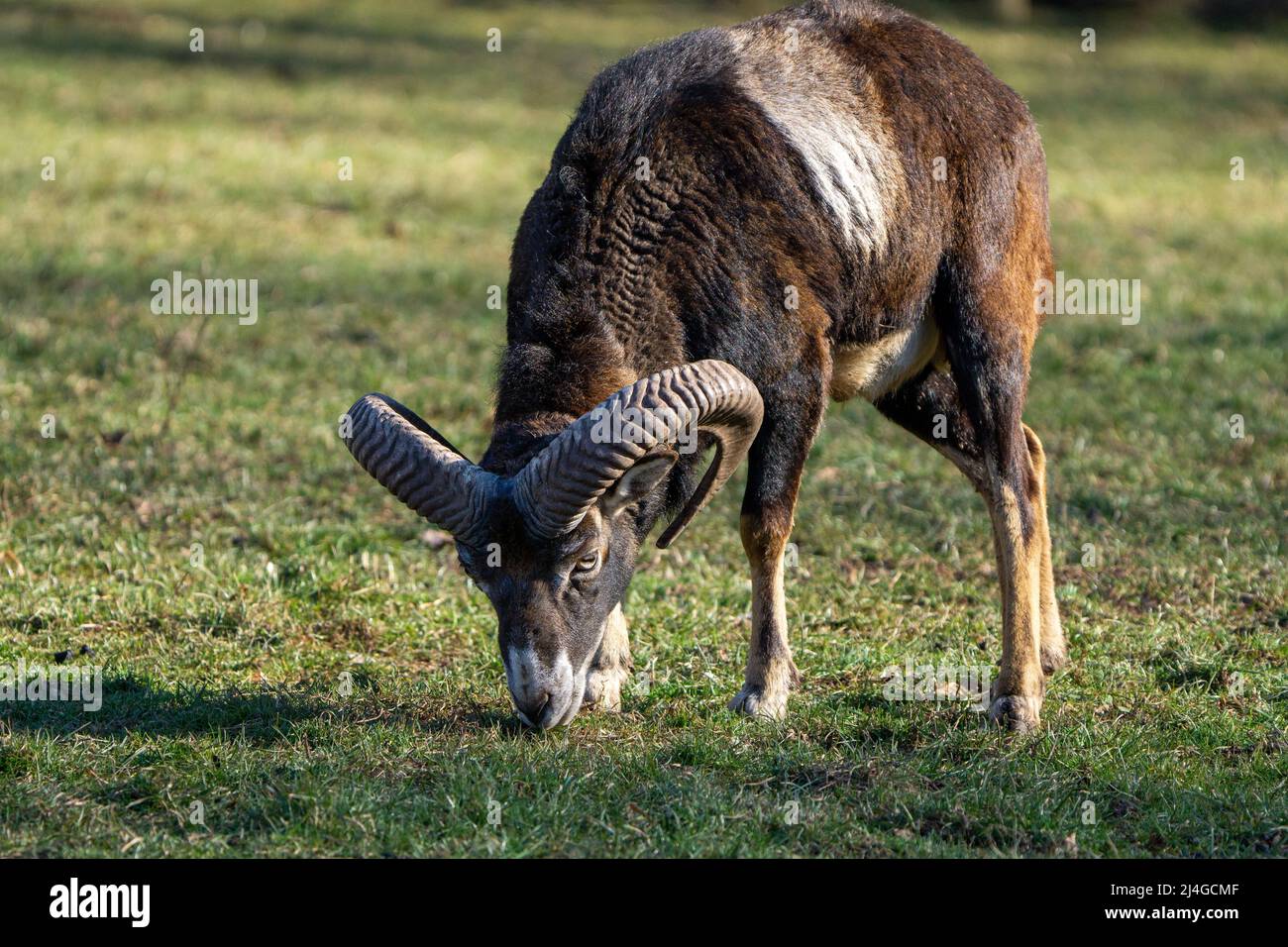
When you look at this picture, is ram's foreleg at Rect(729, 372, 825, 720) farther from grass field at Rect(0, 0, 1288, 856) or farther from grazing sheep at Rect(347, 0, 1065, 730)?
grass field at Rect(0, 0, 1288, 856)

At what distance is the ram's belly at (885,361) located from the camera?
701 centimetres

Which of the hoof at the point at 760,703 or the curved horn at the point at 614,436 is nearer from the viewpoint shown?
the curved horn at the point at 614,436

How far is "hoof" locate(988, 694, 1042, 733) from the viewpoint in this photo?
6.64 m

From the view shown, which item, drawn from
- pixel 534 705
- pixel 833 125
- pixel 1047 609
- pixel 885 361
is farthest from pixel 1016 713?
pixel 833 125

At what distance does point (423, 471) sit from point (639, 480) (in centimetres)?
82

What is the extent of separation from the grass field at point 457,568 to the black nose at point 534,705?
0.48 feet

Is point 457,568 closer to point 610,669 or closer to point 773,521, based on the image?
Answer: point 610,669

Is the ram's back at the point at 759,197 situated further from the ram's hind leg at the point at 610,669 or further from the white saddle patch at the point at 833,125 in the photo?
the ram's hind leg at the point at 610,669

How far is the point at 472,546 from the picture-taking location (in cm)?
595

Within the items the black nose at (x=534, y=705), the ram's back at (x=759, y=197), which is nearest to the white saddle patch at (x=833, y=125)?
the ram's back at (x=759, y=197)
